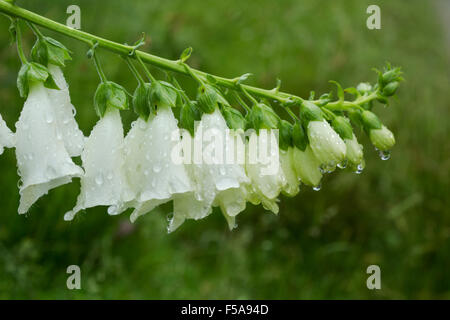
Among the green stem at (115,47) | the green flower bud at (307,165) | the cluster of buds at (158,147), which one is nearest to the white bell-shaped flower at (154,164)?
the cluster of buds at (158,147)

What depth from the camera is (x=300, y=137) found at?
1.45 metres

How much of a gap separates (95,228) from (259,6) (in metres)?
2.92

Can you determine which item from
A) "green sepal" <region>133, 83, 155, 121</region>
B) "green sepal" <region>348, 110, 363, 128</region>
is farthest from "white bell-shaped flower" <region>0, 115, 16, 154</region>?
"green sepal" <region>348, 110, 363, 128</region>

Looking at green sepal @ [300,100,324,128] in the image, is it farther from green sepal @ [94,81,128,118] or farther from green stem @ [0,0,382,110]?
green sepal @ [94,81,128,118]

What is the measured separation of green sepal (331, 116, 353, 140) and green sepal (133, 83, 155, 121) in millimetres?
548

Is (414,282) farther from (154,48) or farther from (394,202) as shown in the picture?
(154,48)

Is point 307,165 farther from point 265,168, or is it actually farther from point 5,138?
point 5,138

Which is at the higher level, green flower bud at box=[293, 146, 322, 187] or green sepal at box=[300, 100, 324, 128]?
green sepal at box=[300, 100, 324, 128]

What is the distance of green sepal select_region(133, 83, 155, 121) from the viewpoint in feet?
4.50

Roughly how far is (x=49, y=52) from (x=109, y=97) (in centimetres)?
20

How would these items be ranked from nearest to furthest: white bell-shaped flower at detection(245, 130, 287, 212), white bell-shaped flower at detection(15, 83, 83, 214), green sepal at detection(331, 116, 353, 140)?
white bell-shaped flower at detection(15, 83, 83, 214) < white bell-shaped flower at detection(245, 130, 287, 212) < green sepal at detection(331, 116, 353, 140)

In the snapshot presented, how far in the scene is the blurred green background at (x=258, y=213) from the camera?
2578 millimetres

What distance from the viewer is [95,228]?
2744mm

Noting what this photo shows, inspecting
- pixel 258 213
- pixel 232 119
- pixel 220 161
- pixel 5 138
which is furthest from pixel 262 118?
pixel 258 213
